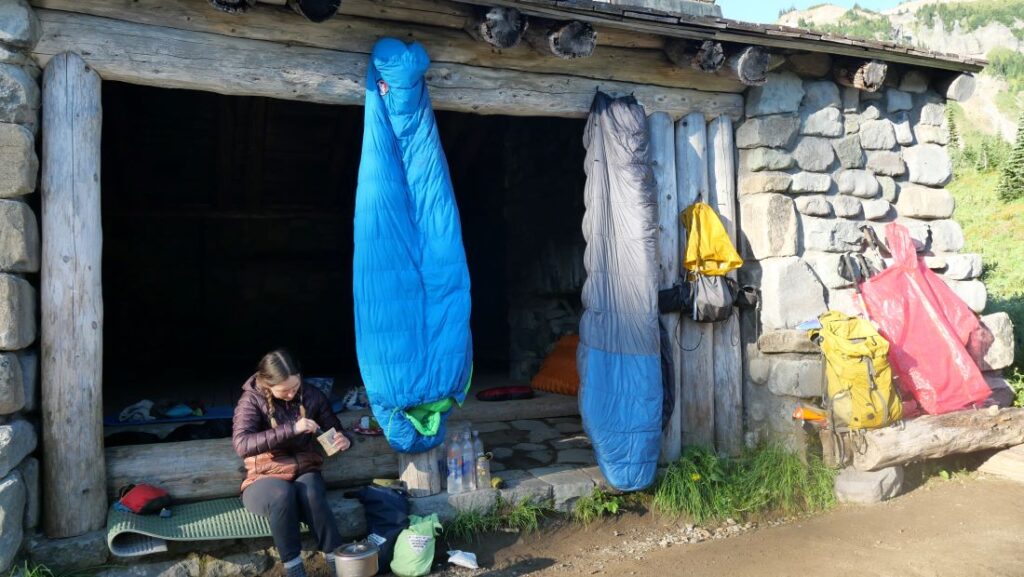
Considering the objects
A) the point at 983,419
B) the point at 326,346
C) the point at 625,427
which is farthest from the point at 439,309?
the point at 326,346

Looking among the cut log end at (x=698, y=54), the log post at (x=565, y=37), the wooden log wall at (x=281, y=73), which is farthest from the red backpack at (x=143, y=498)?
the cut log end at (x=698, y=54)

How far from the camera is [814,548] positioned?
4008mm

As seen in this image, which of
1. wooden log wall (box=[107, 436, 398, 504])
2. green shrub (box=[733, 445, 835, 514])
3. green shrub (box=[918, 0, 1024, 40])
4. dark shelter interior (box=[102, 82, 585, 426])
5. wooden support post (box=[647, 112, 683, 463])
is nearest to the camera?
wooden log wall (box=[107, 436, 398, 504])

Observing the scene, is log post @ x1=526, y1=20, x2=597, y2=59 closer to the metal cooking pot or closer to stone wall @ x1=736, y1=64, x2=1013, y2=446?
stone wall @ x1=736, y1=64, x2=1013, y2=446

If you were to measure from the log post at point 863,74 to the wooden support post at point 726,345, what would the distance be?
828 millimetres

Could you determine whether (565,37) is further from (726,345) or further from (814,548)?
(814,548)

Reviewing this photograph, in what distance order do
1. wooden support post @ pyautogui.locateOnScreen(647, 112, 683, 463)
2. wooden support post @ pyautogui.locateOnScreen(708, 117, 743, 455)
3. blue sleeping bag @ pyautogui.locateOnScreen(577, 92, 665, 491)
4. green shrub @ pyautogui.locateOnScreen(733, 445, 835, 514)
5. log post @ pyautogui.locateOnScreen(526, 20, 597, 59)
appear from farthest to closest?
wooden support post @ pyautogui.locateOnScreen(708, 117, 743, 455) → wooden support post @ pyautogui.locateOnScreen(647, 112, 683, 463) → green shrub @ pyautogui.locateOnScreen(733, 445, 835, 514) → blue sleeping bag @ pyautogui.locateOnScreen(577, 92, 665, 491) → log post @ pyautogui.locateOnScreen(526, 20, 597, 59)

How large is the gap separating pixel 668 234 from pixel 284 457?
8.55ft

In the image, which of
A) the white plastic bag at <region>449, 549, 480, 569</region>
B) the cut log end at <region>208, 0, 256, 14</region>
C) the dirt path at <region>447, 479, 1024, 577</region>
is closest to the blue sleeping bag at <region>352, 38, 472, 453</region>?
the white plastic bag at <region>449, 549, 480, 569</region>

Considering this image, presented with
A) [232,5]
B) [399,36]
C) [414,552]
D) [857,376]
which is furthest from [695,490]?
[232,5]

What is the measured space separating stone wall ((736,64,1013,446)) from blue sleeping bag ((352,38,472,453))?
6.72 feet

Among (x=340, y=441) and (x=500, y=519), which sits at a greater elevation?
(x=340, y=441)

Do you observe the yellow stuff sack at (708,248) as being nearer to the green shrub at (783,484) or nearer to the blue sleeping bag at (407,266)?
the green shrub at (783,484)

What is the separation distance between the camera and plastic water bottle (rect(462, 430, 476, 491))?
164 inches
